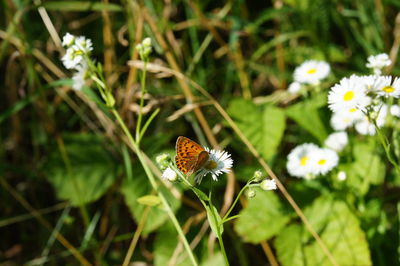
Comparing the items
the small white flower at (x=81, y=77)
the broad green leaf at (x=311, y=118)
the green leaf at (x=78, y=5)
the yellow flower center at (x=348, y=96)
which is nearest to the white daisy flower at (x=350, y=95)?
the yellow flower center at (x=348, y=96)

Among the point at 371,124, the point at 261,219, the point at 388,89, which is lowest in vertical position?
the point at 261,219

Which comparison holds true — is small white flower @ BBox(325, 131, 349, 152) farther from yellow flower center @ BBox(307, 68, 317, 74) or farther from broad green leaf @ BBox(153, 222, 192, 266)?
broad green leaf @ BBox(153, 222, 192, 266)

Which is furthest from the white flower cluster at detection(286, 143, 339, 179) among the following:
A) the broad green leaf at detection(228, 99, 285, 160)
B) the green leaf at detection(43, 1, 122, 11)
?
the green leaf at detection(43, 1, 122, 11)

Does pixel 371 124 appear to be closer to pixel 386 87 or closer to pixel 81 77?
pixel 386 87

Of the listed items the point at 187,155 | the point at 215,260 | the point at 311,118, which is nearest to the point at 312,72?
the point at 311,118

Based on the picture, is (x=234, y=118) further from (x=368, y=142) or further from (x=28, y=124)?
(x=28, y=124)

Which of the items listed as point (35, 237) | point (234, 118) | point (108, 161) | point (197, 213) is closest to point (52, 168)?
point (108, 161)

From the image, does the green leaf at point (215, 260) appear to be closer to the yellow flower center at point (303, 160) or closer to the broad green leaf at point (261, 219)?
the broad green leaf at point (261, 219)
